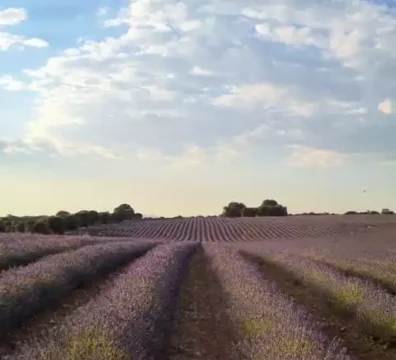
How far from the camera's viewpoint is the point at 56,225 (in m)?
58.8

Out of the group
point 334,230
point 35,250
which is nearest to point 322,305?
point 35,250

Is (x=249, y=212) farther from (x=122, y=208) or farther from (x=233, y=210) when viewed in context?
(x=122, y=208)

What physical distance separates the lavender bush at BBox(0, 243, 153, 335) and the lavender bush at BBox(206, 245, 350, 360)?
3284mm

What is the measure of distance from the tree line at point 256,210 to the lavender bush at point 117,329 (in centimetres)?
8466

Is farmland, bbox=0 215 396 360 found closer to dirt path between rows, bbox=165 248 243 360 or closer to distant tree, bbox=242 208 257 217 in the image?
dirt path between rows, bbox=165 248 243 360

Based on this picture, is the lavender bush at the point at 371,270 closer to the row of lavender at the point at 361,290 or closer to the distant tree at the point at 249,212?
the row of lavender at the point at 361,290

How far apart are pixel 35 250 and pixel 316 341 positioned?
1273 cm

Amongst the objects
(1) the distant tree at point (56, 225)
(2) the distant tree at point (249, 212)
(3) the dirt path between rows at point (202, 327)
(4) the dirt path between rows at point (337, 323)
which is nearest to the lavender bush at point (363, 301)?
(4) the dirt path between rows at point (337, 323)

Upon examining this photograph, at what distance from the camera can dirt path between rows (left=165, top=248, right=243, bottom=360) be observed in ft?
28.1

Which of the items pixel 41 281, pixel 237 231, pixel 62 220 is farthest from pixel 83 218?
pixel 41 281


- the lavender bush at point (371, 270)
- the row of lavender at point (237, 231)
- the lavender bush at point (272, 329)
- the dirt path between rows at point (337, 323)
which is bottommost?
the dirt path between rows at point (337, 323)

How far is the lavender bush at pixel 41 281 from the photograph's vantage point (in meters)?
9.76

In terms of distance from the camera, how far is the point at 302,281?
673 inches

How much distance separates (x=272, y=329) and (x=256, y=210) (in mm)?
89071
